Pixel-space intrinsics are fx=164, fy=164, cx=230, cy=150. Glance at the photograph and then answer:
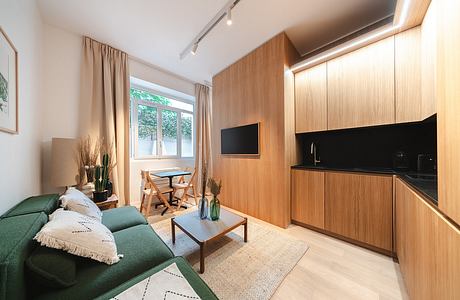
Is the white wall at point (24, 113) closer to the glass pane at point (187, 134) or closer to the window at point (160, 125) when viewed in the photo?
the window at point (160, 125)

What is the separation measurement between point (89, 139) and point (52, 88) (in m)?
0.83

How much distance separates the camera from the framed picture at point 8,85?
1.18 meters

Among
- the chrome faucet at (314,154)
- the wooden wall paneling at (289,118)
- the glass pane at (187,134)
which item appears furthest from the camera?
the glass pane at (187,134)

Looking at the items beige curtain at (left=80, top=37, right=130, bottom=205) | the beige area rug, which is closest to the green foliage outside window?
beige curtain at (left=80, top=37, right=130, bottom=205)

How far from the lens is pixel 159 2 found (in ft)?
6.18

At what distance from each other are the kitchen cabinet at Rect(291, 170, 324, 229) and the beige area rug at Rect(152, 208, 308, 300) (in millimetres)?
396

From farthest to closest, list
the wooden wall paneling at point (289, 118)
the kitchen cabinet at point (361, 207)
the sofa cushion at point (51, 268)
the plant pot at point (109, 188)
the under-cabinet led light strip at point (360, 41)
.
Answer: the plant pot at point (109, 188), the wooden wall paneling at point (289, 118), the kitchen cabinet at point (361, 207), the under-cabinet led light strip at point (360, 41), the sofa cushion at point (51, 268)

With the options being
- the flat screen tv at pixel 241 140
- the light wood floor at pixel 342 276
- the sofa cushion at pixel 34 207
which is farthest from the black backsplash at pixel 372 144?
the sofa cushion at pixel 34 207

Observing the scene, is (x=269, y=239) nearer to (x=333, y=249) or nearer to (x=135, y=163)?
(x=333, y=249)

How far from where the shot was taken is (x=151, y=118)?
3760 millimetres

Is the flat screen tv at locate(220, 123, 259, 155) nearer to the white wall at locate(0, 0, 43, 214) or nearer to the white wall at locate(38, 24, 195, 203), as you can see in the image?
the white wall at locate(38, 24, 195, 203)

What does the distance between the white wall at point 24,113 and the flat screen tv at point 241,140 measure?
2.50m

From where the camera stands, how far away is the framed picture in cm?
118

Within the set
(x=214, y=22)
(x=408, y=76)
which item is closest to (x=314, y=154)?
(x=408, y=76)
